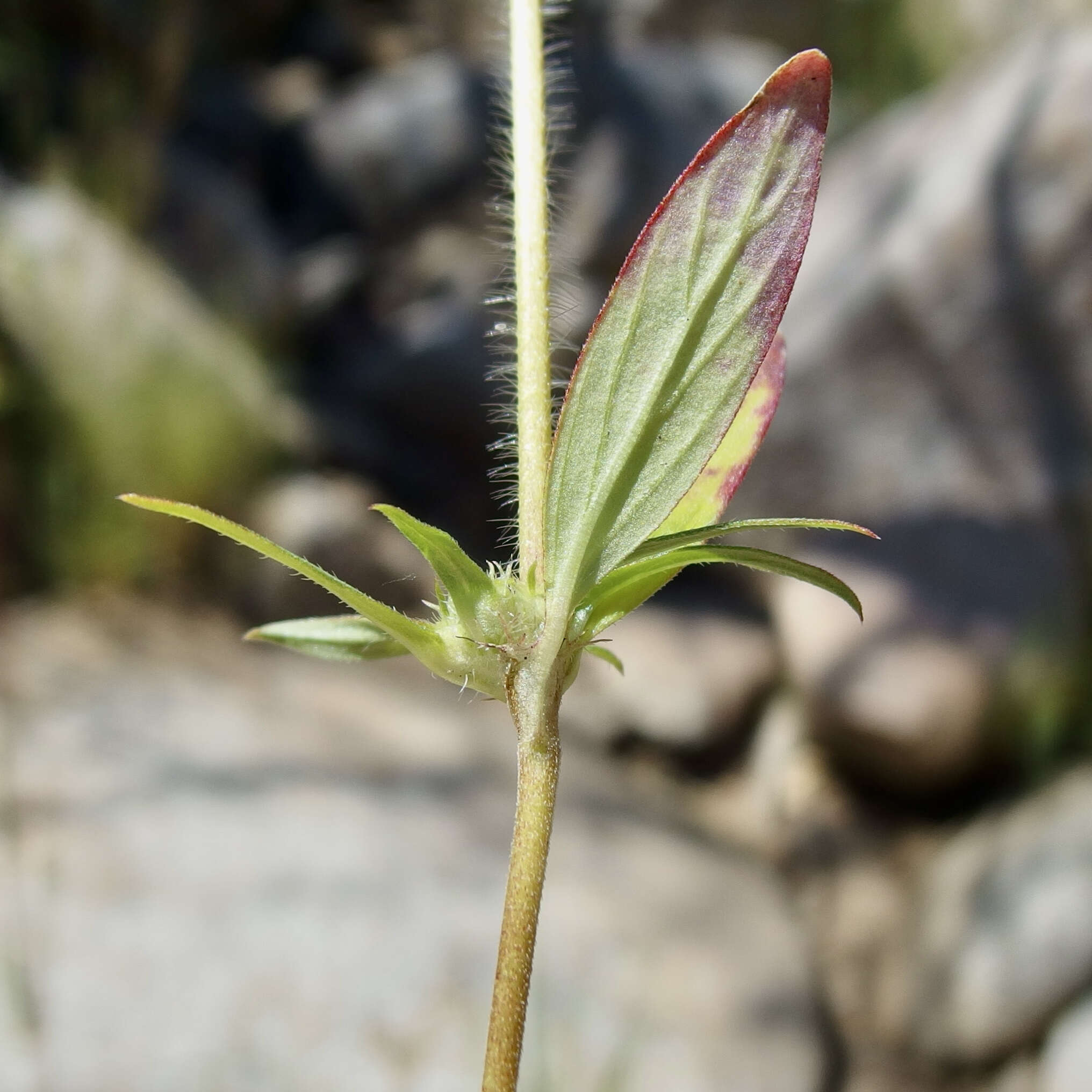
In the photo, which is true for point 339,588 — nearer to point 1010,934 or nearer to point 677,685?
point 1010,934

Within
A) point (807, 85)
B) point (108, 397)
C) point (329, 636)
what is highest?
point (807, 85)

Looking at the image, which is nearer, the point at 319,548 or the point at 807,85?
the point at 807,85

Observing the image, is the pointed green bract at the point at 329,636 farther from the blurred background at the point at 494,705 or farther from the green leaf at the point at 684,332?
the blurred background at the point at 494,705

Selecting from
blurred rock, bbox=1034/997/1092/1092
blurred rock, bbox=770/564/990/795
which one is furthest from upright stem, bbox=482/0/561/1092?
blurred rock, bbox=770/564/990/795

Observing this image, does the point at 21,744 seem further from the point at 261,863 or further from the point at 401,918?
the point at 401,918

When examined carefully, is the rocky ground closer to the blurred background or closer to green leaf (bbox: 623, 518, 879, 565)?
the blurred background

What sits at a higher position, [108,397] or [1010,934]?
[108,397]

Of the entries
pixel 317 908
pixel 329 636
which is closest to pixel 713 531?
pixel 329 636
